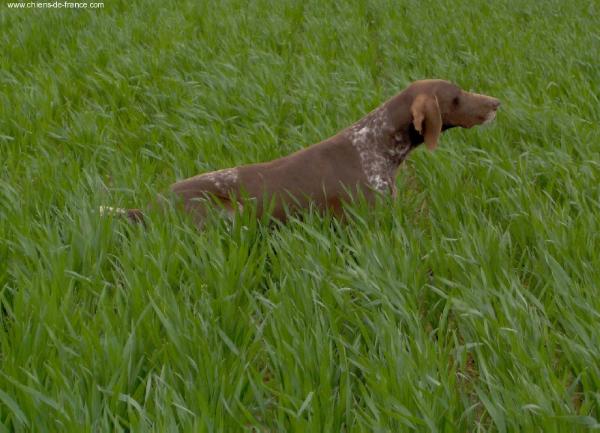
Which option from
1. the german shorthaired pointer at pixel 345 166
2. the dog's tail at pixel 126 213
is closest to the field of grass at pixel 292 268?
the dog's tail at pixel 126 213

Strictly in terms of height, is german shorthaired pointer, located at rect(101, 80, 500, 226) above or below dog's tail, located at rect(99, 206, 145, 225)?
below

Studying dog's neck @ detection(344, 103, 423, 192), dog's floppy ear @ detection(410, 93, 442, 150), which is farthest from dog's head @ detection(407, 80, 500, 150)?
dog's neck @ detection(344, 103, 423, 192)

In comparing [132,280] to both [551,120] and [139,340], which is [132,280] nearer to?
[139,340]

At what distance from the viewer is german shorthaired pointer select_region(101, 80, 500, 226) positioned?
12.4 feet

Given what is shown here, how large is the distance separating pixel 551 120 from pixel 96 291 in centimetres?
338

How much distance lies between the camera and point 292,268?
2.97 metres

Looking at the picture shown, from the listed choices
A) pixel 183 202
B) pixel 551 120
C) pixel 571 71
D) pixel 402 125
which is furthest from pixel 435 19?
pixel 183 202

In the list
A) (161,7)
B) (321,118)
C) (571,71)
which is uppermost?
(161,7)

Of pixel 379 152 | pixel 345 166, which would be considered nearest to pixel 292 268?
pixel 345 166

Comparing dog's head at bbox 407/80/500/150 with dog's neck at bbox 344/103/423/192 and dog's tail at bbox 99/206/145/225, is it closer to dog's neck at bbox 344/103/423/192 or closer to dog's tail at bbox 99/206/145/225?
dog's neck at bbox 344/103/423/192

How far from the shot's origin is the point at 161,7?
31.8 ft

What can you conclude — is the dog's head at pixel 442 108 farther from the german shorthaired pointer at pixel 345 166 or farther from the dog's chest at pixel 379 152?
the dog's chest at pixel 379 152

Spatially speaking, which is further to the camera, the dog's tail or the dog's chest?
the dog's chest

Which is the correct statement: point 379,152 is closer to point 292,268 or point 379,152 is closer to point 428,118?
point 428,118
